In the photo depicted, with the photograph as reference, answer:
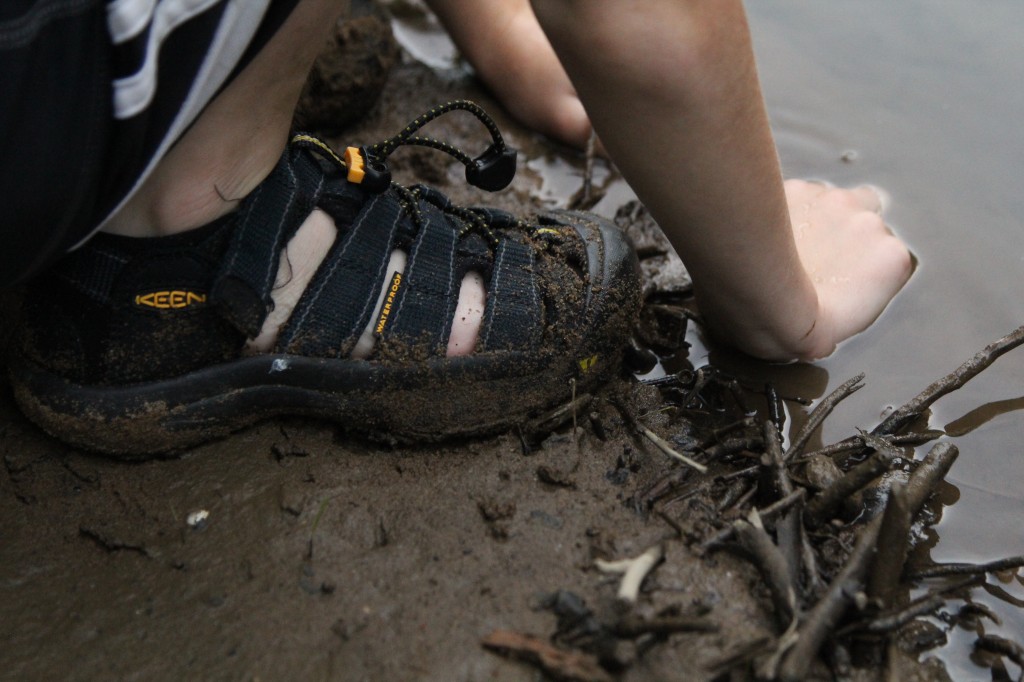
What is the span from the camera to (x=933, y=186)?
2.50 meters

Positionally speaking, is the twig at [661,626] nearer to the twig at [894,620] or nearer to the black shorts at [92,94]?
the twig at [894,620]

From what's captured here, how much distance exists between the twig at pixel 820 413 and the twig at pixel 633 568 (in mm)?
415

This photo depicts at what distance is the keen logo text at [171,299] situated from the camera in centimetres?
148

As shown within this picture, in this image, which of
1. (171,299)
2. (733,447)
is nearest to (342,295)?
(171,299)

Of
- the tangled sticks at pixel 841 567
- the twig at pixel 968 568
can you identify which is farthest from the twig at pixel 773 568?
the twig at pixel 968 568

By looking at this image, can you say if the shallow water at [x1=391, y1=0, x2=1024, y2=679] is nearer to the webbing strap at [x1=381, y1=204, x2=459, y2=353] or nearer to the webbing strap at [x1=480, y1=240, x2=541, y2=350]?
the webbing strap at [x1=480, y1=240, x2=541, y2=350]

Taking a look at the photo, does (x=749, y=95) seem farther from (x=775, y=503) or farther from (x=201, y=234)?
(x=201, y=234)

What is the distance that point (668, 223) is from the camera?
1601 mm

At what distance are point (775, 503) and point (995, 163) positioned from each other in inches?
65.4

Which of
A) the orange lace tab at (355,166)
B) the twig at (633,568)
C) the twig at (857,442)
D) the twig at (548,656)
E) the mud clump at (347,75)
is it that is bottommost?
the mud clump at (347,75)

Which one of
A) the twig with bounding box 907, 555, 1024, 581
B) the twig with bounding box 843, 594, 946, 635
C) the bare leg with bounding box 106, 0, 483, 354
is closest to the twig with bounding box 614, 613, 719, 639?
the twig with bounding box 843, 594, 946, 635

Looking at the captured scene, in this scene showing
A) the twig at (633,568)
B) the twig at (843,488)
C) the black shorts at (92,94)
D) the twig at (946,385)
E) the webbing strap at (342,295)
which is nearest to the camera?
the black shorts at (92,94)

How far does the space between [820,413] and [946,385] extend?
28 cm

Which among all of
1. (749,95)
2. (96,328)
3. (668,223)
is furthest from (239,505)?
(749,95)
